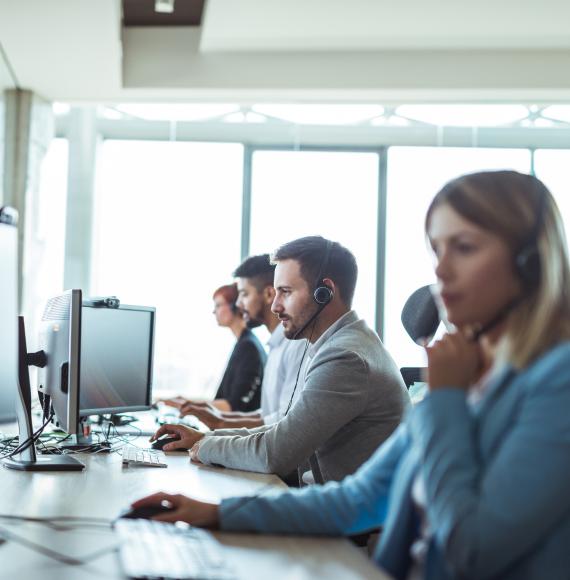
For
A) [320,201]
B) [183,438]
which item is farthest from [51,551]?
[320,201]

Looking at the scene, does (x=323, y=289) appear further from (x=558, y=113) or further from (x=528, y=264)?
(x=558, y=113)

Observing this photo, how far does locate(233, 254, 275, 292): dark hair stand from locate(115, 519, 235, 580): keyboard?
8.23 ft

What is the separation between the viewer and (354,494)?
4.13 ft

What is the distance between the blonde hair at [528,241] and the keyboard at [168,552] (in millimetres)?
478

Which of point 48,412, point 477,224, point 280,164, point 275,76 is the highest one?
point 275,76

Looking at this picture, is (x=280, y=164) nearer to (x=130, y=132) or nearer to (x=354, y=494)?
(x=130, y=132)

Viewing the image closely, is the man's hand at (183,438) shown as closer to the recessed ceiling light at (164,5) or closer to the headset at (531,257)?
the headset at (531,257)

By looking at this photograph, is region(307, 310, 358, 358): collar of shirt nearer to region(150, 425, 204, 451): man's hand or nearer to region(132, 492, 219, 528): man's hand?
region(150, 425, 204, 451): man's hand

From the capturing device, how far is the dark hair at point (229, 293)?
450 centimetres

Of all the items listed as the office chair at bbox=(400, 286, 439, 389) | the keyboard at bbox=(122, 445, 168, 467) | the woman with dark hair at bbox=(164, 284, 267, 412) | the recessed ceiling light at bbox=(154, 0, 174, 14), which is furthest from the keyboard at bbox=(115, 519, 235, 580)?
the recessed ceiling light at bbox=(154, 0, 174, 14)

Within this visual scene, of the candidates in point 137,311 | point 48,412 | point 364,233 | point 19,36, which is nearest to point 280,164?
point 364,233

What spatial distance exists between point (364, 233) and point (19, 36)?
8.57 feet

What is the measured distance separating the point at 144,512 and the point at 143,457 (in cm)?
83

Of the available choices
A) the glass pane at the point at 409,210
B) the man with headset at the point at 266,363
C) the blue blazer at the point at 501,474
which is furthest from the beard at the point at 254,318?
the blue blazer at the point at 501,474
